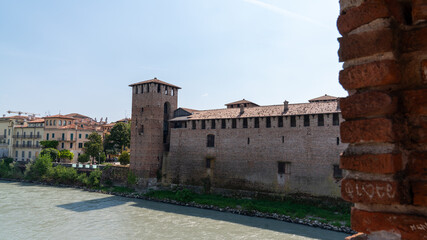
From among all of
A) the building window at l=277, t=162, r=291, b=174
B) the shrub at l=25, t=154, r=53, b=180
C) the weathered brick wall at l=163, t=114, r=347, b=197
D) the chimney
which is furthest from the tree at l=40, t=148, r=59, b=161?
the chimney

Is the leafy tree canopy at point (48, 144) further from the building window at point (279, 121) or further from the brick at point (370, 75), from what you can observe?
the brick at point (370, 75)

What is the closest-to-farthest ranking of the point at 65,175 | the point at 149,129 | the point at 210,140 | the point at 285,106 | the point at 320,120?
the point at 320,120 < the point at 285,106 < the point at 210,140 < the point at 149,129 < the point at 65,175

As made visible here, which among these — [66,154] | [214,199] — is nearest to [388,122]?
[214,199]

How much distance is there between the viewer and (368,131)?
149 cm

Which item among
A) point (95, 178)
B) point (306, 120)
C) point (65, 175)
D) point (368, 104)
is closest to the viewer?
point (368, 104)

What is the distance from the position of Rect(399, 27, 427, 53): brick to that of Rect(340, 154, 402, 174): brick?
536mm

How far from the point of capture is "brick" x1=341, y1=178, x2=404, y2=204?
4.46 feet

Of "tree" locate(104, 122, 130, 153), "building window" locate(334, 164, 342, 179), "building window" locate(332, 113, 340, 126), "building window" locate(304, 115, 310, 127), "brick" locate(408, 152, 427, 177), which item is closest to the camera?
"brick" locate(408, 152, 427, 177)

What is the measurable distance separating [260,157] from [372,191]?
64.4 feet

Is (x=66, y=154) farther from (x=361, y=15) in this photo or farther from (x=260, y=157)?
(x=361, y=15)

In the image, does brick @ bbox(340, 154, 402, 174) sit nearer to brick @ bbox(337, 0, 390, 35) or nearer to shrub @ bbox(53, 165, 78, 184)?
brick @ bbox(337, 0, 390, 35)

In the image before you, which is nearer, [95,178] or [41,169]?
[95,178]

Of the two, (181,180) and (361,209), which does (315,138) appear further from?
(361,209)

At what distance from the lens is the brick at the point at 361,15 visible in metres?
1.52
